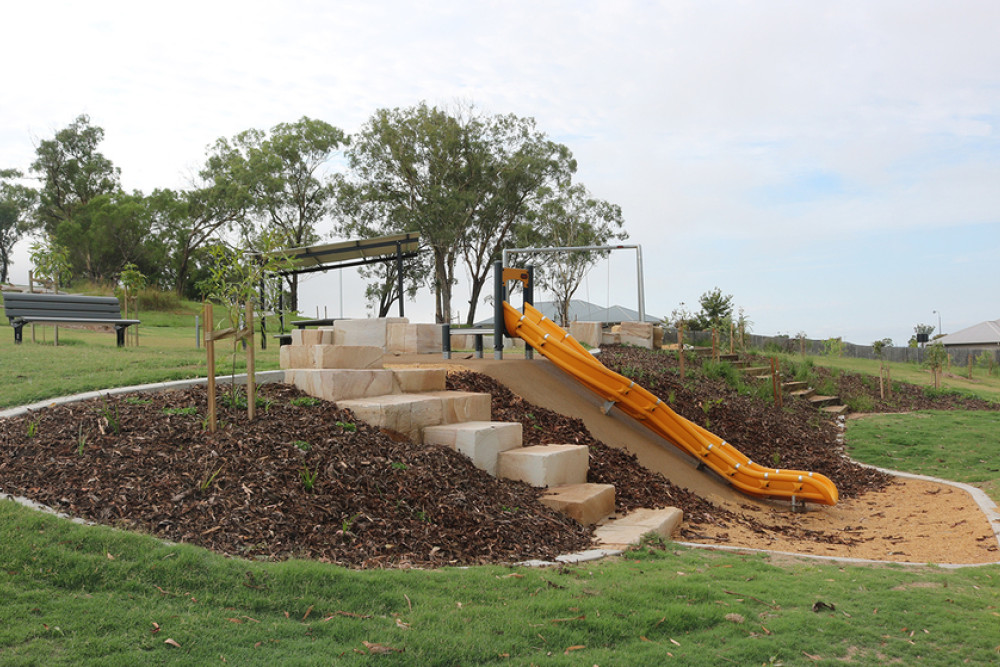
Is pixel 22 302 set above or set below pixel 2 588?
above

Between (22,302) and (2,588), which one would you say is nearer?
(2,588)

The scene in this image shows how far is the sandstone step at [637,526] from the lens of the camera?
5.74 metres

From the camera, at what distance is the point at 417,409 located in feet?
22.6

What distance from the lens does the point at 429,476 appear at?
5.75m

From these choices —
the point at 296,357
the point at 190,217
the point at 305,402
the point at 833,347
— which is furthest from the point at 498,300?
the point at 190,217

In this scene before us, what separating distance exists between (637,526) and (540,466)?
1070 millimetres

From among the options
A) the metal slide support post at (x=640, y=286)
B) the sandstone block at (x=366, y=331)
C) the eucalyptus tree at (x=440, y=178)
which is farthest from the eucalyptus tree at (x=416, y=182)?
the sandstone block at (x=366, y=331)

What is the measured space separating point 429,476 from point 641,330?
13233 mm

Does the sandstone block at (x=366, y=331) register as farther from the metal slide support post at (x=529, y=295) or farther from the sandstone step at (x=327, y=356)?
the sandstone step at (x=327, y=356)

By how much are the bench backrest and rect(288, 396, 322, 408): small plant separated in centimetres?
894

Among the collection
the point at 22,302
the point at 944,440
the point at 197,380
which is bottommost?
the point at 944,440

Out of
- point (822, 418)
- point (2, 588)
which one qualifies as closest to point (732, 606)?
point (2, 588)

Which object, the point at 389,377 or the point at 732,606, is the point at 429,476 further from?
the point at 732,606

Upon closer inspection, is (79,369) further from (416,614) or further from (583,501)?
(416,614)
